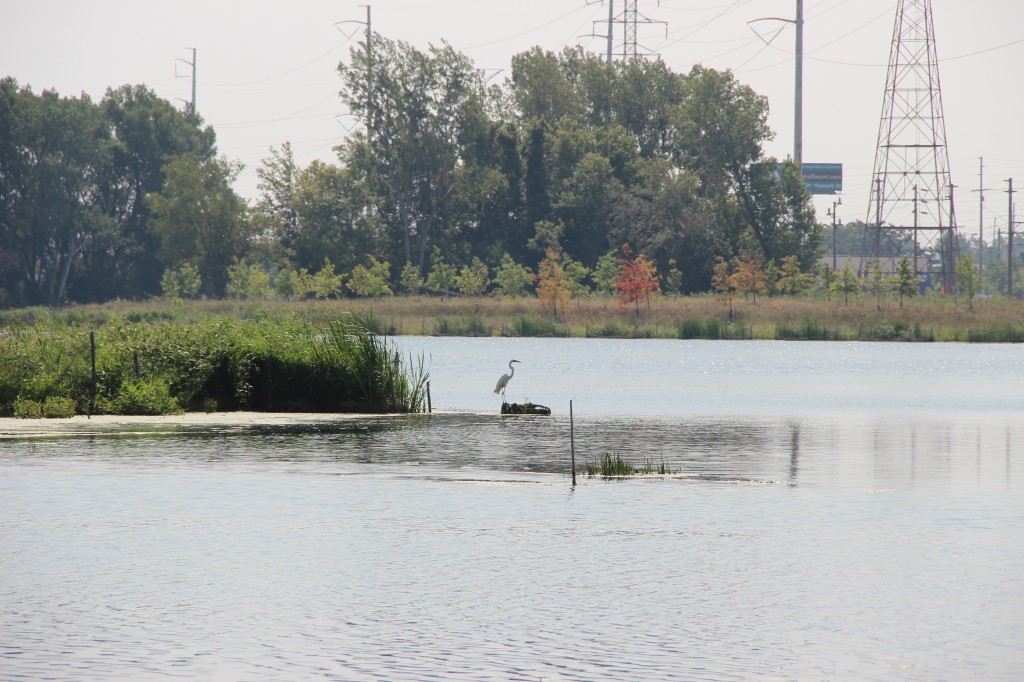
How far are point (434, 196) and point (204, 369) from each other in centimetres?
8285

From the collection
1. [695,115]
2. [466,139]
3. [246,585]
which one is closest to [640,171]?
[695,115]

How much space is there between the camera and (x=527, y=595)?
433 inches

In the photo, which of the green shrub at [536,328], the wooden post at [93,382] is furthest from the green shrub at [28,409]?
the green shrub at [536,328]

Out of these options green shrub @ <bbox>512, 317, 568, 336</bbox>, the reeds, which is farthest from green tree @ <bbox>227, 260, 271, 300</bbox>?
the reeds

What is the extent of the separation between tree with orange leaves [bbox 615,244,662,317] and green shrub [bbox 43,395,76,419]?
58666 mm

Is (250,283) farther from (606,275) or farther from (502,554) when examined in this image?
(502,554)

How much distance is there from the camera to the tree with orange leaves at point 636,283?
86188 millimetres

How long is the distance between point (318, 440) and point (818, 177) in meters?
166

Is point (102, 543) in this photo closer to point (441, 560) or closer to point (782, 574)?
point (441, 560)

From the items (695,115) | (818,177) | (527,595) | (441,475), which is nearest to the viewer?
(527,595)

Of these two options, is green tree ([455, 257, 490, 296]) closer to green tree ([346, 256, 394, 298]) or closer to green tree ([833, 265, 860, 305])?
green tree ([346, 256, 394, 298])

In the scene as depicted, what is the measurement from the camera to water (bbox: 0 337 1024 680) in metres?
9.12

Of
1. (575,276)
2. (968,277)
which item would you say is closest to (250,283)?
(575,276)

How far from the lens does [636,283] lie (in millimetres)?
86812
